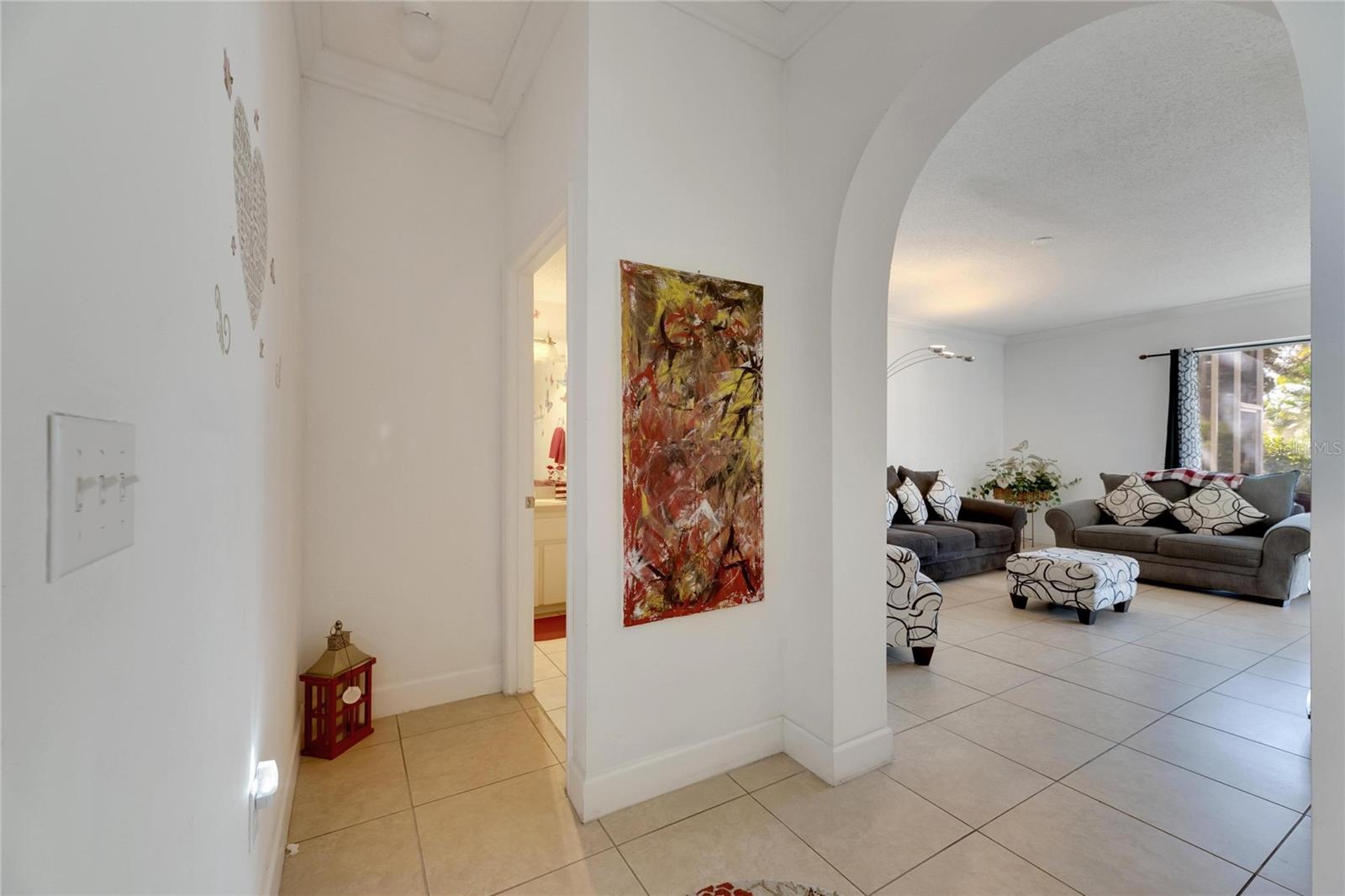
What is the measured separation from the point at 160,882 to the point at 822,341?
6.72 feet

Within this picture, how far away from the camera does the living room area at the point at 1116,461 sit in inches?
80.4

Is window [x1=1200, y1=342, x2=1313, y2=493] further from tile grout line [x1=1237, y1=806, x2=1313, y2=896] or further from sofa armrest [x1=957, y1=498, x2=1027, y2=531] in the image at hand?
tile grout line [x1=1237, y1=806, x2=1313, y2=896]

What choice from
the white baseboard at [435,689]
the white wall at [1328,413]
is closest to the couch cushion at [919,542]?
the white baseboard at [435,689]

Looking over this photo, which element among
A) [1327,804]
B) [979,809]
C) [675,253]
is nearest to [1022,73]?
[675,253]

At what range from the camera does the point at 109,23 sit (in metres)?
0.55

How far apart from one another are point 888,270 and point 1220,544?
469cm

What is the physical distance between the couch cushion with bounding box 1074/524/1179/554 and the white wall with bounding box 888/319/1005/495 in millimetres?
1716

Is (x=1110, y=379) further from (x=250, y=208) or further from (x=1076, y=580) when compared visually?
(x=250, y=208)

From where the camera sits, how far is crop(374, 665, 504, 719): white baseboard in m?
2.55

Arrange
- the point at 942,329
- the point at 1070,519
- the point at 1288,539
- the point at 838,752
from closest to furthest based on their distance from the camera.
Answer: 1. the point at 838,752
2. the point at 1288,539
3. the point at 1070,519
4. the point at 942,329

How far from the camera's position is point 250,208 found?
125 cm

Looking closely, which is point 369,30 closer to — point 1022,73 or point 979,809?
point 1022,73

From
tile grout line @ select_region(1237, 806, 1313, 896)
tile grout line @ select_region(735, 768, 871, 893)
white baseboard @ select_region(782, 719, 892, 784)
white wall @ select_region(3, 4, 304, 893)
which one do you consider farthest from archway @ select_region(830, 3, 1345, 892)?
white wall @ select_region(3, 4, 304, 893)

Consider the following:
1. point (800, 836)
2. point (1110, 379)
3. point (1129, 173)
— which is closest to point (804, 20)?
point (1129, 173)
